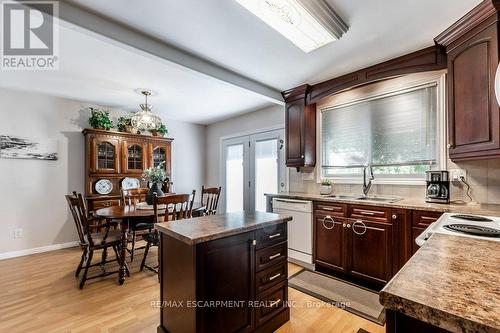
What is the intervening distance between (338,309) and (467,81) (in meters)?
2.27

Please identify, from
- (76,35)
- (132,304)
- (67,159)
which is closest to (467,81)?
(76,35)

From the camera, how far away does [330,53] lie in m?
2.44

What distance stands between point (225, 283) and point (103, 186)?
343 cm

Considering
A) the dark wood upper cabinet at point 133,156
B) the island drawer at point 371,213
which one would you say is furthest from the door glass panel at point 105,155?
the island drawer at point 371,213

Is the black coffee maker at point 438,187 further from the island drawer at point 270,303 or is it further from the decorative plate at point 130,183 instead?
the decorative plate at point 130,183

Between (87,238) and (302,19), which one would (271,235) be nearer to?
(302,19)

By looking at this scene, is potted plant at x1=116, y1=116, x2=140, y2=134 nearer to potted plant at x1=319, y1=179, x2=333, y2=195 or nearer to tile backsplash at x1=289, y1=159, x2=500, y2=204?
potted plant at x1=319, y1=179, x2=333, y2=195

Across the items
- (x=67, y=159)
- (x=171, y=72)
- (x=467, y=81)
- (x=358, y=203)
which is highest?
(x=171, y=72)

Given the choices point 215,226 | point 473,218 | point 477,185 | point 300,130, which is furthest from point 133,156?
point 477,185

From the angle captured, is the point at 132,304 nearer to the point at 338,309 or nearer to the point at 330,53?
the point at 338,309

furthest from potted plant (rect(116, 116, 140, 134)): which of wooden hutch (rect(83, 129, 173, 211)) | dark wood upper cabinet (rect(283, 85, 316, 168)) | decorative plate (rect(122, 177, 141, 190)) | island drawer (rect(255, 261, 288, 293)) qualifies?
island drawer (rect(255, 261, 288, 293))

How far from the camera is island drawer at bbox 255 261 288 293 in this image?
171cm

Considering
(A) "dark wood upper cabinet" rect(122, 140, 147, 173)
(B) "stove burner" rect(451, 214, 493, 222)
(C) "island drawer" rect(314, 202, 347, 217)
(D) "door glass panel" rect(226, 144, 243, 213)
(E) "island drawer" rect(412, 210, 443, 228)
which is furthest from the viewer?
(D) "door glass panel" rect(226, 144, 243, 213)

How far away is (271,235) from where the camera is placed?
182 cm
